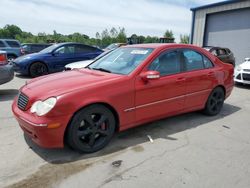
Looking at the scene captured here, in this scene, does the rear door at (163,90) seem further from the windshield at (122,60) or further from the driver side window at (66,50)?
the driver side window at (66,50)

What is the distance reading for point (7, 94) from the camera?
23.0 ft

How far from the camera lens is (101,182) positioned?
2.79 metres

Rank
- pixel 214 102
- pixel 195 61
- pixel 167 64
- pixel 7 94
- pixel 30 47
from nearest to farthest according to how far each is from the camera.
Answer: pixel 167 64
pixel 195 61
pixel 214 102
pixel 7 94
pixel 30 47

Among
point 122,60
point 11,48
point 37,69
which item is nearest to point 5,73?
point 37,69

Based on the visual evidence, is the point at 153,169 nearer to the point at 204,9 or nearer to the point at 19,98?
the point at 19,98

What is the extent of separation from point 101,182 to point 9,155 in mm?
1422

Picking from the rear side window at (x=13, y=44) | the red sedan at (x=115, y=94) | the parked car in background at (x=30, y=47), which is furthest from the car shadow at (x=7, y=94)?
the parked car in background at (x=30, y=47)

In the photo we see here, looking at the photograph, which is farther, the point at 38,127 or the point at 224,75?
the point at 224,75

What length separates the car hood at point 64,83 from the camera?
10.8ft

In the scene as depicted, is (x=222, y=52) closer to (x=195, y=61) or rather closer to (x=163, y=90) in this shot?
(x=195, y=61)

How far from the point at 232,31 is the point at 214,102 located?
11823mm

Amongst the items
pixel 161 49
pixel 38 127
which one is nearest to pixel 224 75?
pixel 161 49

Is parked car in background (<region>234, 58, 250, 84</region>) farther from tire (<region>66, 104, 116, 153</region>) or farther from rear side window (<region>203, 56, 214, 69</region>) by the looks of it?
tire (<region>66, 104, 116, 153</region>)

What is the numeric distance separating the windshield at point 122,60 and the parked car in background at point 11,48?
37.7ft
